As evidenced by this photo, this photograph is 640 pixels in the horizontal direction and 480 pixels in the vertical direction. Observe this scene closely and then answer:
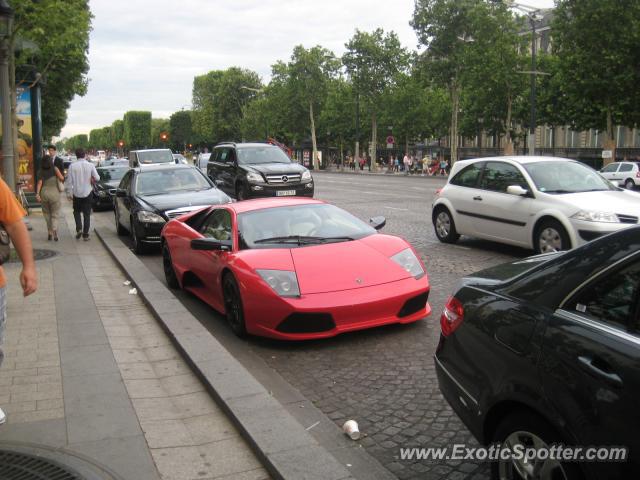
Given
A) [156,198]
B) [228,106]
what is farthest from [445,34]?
[228,106]

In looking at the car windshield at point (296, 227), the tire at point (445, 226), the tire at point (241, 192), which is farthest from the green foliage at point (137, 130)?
the car windshield at point (296, 227)

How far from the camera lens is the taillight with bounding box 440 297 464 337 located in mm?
3502

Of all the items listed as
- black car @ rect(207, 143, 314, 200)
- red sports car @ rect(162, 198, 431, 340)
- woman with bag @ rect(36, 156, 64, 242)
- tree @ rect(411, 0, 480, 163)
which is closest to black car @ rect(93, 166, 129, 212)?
black car @ rect(207, 143, 314, 200)

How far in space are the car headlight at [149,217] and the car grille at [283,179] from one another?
691 cm

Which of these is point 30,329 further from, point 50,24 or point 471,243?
point 50,24

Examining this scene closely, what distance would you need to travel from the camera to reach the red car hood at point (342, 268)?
19.2 feet

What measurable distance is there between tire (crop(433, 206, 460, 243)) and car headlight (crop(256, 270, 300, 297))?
627cm

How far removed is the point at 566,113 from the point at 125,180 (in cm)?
3792

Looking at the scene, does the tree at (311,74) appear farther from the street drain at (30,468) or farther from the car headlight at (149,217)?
the street drain at (30,468)

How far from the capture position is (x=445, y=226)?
1180 cm

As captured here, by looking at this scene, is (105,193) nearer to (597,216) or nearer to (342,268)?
(597,216)

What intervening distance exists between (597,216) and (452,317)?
602 centimetres

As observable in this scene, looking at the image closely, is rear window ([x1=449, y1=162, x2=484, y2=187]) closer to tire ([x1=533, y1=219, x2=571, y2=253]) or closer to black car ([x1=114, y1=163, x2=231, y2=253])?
tire ([x1=533, y1=219, x2=571, y2=253])

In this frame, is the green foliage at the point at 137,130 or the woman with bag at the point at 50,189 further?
the green foliage at the point at 137,130
